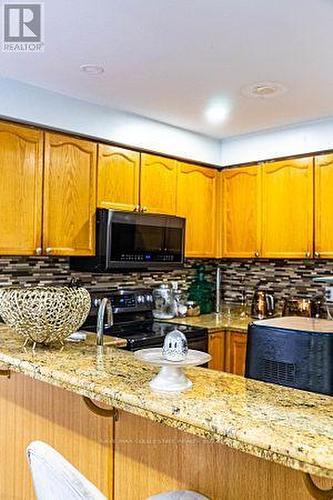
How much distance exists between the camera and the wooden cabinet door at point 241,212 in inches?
147

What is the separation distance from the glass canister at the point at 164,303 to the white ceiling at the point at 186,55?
1313 mm

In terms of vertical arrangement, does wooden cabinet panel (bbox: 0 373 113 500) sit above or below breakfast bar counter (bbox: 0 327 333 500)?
below

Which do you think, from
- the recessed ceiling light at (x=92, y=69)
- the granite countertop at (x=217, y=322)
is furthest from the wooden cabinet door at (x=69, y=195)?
the granite countertop at (x=217, y=322)

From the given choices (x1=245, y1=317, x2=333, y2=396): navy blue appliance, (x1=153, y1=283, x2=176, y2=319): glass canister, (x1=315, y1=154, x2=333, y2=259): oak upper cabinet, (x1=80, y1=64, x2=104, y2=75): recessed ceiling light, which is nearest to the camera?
(x1=245, y1=317, x2=333, y2=396): navy blue appliance

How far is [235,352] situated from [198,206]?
3.80 ft

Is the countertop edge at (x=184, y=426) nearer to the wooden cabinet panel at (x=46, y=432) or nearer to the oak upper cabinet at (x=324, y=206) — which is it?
the wooden cabinet panel at (x=46, y=432)

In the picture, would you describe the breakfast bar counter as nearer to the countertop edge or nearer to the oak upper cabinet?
the countertop edge

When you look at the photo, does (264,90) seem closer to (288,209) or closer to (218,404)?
(288,209)

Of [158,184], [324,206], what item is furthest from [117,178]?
[324,206]

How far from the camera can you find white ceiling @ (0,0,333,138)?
187 cm

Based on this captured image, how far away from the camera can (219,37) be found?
208 cm

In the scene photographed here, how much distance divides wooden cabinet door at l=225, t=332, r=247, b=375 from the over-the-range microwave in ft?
2.09

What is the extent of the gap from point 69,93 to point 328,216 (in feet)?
6.16

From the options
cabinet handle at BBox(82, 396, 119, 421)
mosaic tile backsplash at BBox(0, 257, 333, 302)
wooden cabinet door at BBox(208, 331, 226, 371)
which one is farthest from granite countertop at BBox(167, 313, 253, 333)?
cabinet handle at BBox(82, 396, 119, 421)
